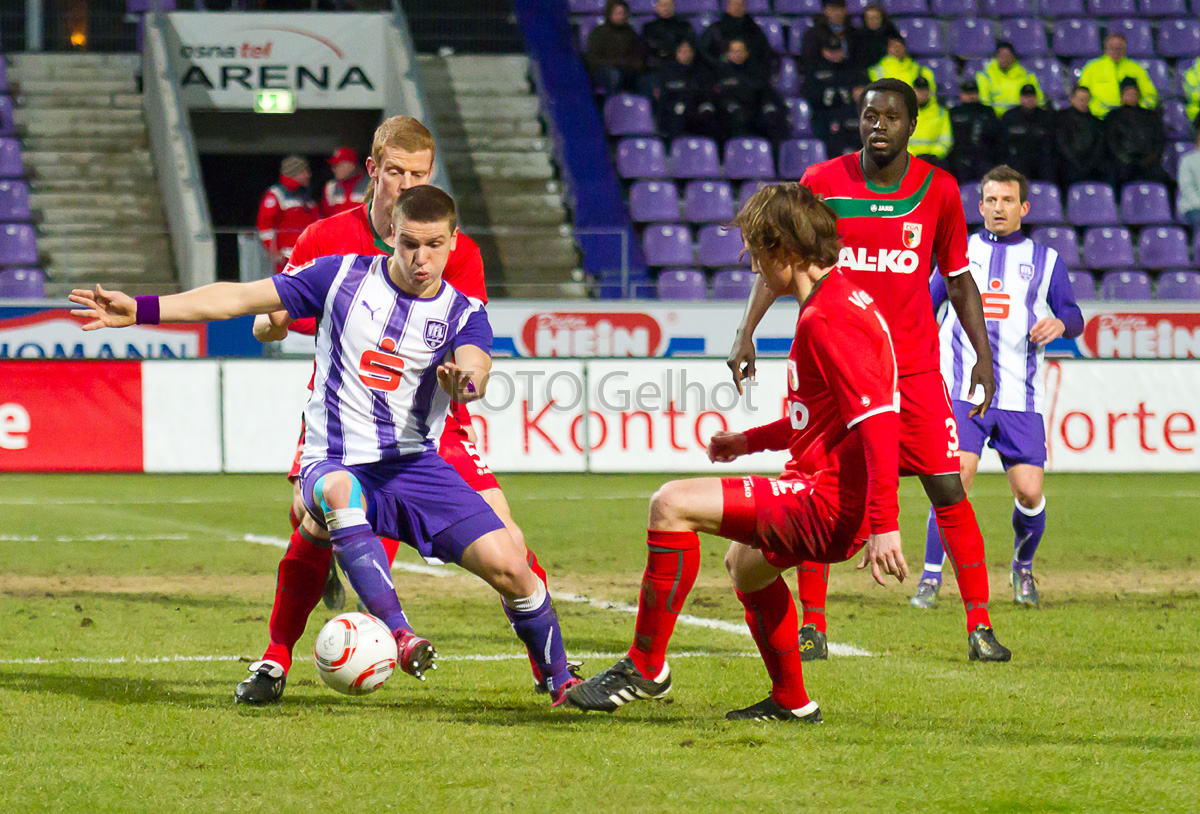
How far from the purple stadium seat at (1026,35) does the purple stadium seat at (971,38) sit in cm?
26

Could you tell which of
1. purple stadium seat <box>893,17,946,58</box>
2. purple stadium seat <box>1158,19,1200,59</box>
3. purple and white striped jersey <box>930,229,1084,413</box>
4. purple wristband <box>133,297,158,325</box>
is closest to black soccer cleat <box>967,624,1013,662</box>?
purple and white striped jersey <box>930,229,1084,413</box>

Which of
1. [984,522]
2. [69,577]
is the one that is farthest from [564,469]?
[69,577]

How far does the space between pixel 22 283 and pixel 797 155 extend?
30.3ft

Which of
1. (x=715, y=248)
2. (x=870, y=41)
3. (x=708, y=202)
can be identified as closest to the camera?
(x=715, y=248)

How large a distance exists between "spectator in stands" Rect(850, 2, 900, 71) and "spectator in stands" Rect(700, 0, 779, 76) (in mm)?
1094

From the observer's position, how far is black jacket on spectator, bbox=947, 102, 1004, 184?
60.2 feet

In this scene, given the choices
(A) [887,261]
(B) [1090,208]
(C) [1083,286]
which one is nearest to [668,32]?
(B) [1090,208]

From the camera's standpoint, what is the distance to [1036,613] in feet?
23.7

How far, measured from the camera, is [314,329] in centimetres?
536

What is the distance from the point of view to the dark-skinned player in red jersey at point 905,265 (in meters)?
5.78

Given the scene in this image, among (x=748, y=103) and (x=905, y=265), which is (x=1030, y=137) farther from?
(x=905, y=265)

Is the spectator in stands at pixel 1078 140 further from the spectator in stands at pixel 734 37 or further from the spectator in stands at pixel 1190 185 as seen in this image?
the spectator in stands at pixel 734 37

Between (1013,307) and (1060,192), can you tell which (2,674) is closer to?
(1013,307)

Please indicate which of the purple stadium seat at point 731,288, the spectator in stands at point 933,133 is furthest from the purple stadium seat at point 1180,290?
the purple stadium seat at point 731,288
